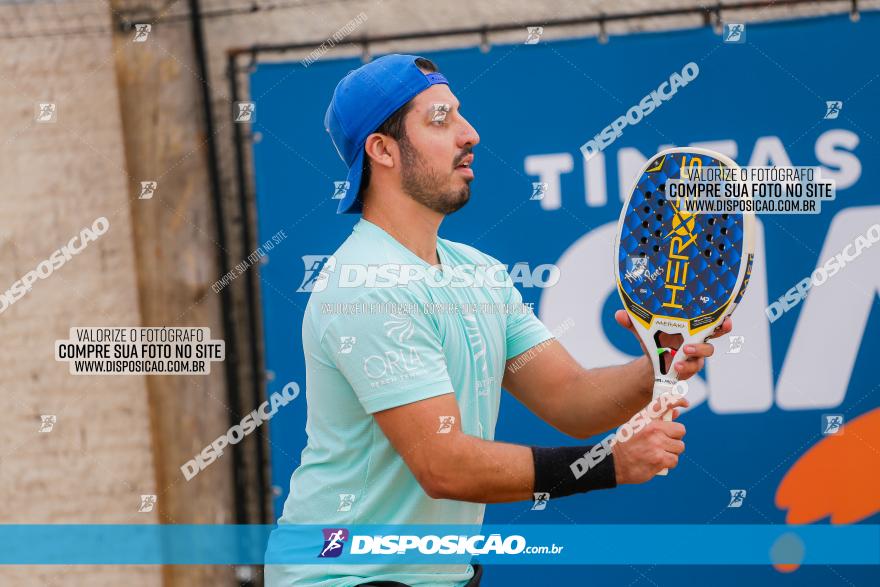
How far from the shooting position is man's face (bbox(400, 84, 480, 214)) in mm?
2693

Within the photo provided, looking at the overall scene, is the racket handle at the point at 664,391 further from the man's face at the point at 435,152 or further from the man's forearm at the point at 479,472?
the man's face at the point at 435,152

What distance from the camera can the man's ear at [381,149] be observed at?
2693 mm

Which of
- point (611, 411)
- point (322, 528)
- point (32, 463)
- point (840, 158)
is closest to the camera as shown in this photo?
point (322, 528)

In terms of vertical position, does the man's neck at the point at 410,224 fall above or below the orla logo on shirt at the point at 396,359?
above

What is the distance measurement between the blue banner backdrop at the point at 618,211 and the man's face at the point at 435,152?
709mm

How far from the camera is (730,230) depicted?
95.7 inches

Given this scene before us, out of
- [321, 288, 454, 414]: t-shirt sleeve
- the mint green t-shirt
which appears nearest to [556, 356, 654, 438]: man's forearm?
the mint green t-shirt

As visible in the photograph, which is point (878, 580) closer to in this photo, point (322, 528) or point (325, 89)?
point (322, 528)

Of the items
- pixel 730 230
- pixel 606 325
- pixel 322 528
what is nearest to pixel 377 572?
pixel 322 528

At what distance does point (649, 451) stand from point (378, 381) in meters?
0.63

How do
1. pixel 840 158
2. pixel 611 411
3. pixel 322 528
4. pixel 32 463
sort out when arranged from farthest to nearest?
1. pixel 32 463
2. pixel 840 158
3. pixel 611 411
4. pixel 322 528

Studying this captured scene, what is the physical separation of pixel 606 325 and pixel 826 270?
75 centimetres

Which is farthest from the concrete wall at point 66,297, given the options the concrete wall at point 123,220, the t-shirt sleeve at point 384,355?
the t-shirt sleeve at point 384,355

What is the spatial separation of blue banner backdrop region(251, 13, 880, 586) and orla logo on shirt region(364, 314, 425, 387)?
1172 mm
